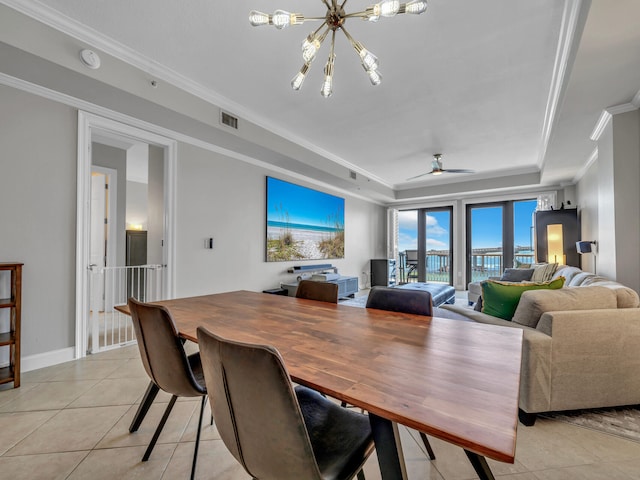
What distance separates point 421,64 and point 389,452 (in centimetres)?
284

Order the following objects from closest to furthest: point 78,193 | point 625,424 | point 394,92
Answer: point 625,424
point 78,193
point 394,92

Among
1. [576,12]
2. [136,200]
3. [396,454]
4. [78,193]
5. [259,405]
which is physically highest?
[576,12]

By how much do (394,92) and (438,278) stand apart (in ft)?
19.8

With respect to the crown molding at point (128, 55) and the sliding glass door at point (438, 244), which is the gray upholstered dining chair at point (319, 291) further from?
the sliding glass door at point (438, 244)

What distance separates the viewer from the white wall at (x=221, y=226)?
3551mm

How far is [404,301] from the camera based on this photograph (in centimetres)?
172

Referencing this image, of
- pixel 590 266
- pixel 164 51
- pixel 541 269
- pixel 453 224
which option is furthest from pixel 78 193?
pixel 453 224

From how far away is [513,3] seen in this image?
6.30 ft

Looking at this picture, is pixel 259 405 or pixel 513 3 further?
pixel 513 3

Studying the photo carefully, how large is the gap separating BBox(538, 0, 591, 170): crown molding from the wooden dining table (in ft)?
6.66

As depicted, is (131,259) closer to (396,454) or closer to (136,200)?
(136,200)

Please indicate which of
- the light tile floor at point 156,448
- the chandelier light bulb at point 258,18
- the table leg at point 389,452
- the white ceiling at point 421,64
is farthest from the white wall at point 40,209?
the table leg at point 389,452

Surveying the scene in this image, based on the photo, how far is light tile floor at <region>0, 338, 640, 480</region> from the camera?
142 cm

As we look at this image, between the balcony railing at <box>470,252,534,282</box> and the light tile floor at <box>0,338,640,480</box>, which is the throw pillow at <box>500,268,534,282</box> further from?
the light tile floor at <box>0,338,640,480</box>
